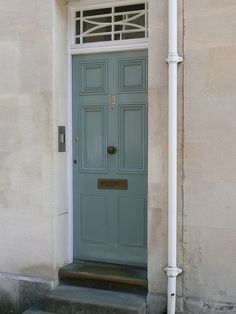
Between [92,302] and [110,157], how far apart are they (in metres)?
1.64

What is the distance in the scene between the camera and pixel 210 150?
4.26 metres

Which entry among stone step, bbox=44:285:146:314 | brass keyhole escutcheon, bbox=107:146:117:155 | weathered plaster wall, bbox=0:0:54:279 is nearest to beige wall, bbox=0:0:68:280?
Answer: weathered plaster wall, bbox=0:0:54:279

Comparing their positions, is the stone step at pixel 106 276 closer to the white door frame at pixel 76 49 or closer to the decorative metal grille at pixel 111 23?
the white door frame at pixel 76 49

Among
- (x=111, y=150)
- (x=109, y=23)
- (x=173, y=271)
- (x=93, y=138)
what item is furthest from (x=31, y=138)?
(x=173, y=271)

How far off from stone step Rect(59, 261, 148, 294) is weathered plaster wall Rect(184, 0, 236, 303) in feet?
1.96

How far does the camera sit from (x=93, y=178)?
5195mm

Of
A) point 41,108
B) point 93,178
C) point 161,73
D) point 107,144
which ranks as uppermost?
point 161,73

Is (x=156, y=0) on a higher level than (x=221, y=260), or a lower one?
higher

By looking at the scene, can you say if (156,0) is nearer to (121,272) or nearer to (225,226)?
(225,226)

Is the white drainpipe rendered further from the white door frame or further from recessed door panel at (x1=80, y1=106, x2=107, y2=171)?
recessed door panel at (x1=80, y1=106, x2=107, y2=171)

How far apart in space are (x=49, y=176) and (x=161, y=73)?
173 cm

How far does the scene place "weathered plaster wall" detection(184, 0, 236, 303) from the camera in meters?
4.18

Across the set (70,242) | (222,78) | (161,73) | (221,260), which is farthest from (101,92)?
(221,260)

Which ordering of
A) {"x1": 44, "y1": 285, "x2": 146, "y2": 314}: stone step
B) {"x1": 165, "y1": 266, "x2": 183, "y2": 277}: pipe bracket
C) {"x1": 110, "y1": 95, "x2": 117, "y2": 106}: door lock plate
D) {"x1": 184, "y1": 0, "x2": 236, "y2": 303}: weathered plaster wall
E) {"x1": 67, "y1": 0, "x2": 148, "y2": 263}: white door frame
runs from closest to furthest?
1. {"x1": 184, "y1": 0, "x2": 236, "y2": 303}: weathered plaster wall
2. {"x1": 165, "y1": 266, "x2": 183, "y2": 277}: pipe bracket
3. {"x1": 44, "y1": 285, "x2": 146, "y2": 314}: stone step
4. {"x1": 67, "y1": 0, "x2": 148, "y2": 263}: white door frame
5. {"x1": 110, "y1": 95, "x2": 117, "y2": 106}: door lock plate
